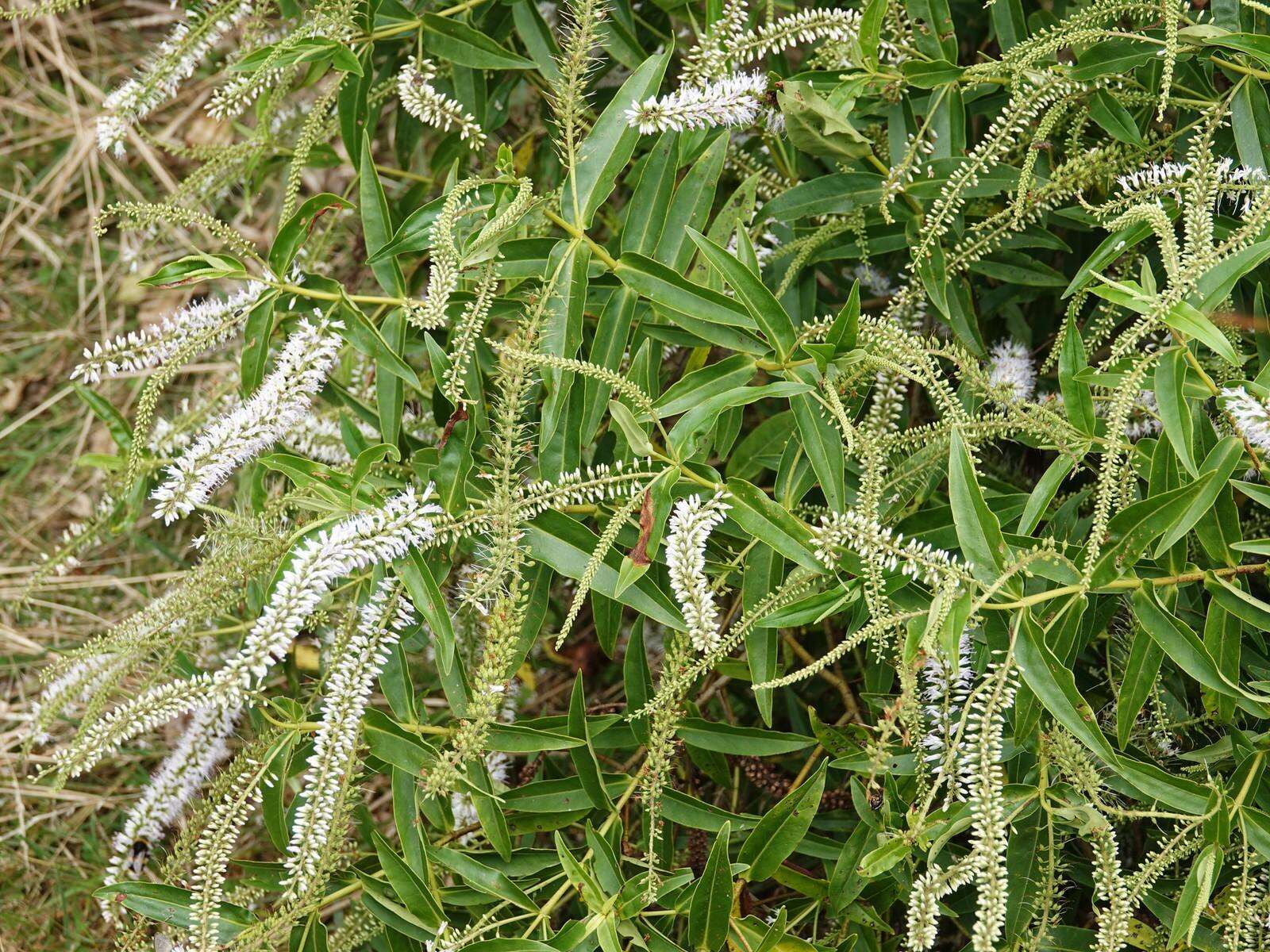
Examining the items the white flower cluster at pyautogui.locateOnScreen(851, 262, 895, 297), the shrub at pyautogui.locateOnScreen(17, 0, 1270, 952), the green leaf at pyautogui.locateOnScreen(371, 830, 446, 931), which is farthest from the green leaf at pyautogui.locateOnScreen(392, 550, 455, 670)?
the white flower cluster at pyautogui.locateOnScreen(851, 262, 895, 297)

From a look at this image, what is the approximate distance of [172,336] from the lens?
227 centimetres

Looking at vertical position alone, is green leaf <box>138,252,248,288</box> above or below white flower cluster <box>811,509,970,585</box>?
above

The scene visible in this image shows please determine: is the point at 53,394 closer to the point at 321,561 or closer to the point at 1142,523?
the point at 321,561

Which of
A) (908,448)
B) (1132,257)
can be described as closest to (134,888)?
(908,448)

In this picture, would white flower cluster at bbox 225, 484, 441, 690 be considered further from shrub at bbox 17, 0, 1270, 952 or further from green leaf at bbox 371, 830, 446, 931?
green leaf at bbox 371, 830, 446, 931

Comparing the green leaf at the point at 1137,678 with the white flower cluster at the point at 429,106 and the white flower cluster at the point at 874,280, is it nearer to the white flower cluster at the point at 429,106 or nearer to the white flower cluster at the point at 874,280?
the white flower cluster at the point at 874,280

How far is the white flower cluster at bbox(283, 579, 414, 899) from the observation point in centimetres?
201

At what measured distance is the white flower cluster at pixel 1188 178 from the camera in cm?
212

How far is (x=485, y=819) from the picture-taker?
7.45ft

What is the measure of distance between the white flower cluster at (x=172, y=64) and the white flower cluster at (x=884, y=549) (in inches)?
73.7

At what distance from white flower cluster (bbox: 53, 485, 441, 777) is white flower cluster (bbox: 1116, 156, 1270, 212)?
159 centimetres

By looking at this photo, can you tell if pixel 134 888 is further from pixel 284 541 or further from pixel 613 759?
pixel 613 759

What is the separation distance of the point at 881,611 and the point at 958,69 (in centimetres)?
130

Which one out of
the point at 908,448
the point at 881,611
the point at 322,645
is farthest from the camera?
the point at 322,645
